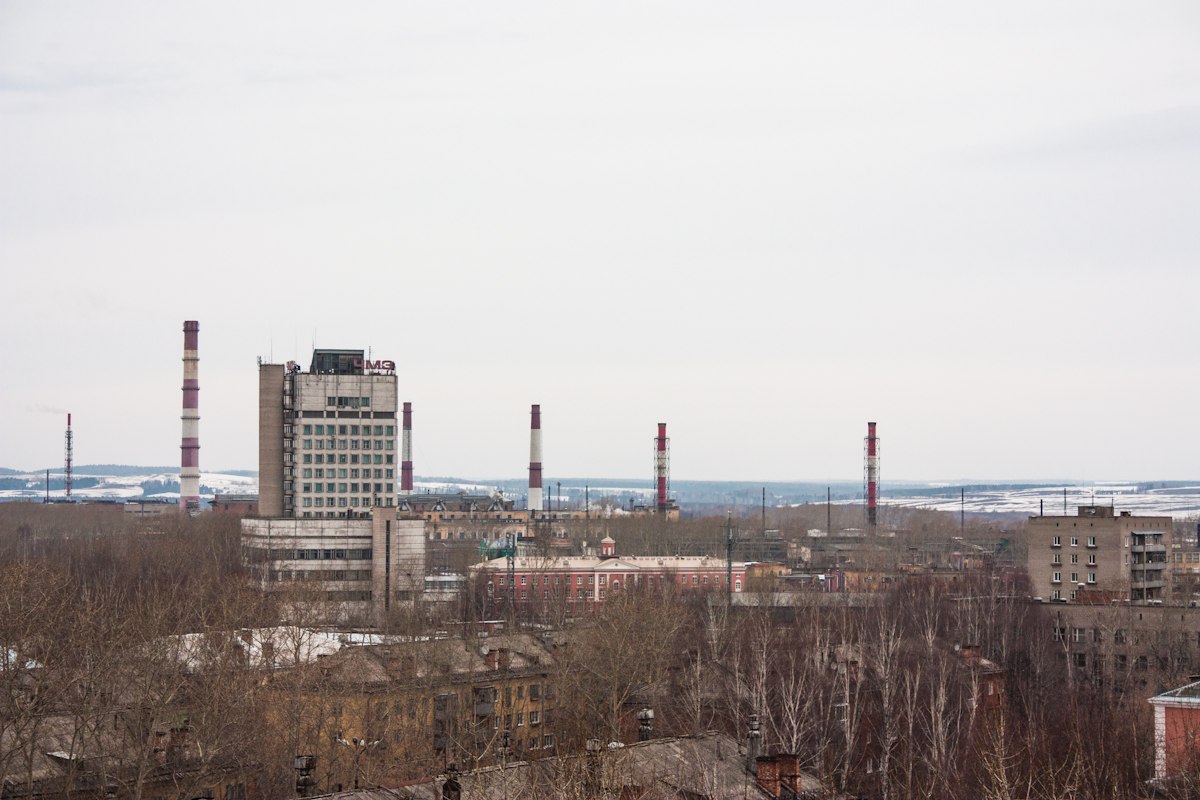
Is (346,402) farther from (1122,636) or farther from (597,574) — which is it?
(1122,636)

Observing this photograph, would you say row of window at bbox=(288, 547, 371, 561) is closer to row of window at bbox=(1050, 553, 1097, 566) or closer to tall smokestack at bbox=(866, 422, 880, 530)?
row of window at bbox=(1050, 553, 1097, 566)

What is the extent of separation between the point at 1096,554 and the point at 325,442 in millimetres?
40740

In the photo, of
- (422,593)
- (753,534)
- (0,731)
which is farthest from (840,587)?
(0,731)

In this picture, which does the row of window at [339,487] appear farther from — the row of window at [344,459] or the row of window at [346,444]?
the row of window at [346,444]

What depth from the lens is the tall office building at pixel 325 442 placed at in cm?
9162

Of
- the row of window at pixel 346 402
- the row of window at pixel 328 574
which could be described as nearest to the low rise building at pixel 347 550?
the row of window at pixel 328 574

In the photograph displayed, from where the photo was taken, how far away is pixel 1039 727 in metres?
40.9

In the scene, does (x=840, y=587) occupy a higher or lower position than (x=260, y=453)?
lower

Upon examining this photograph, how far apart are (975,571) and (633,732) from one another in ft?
200

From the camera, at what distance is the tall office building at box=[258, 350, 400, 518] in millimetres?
91625

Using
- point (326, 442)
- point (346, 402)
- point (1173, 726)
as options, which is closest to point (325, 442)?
point (326, 442)

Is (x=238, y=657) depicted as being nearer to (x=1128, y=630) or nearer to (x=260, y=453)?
(x=1128, y=630)

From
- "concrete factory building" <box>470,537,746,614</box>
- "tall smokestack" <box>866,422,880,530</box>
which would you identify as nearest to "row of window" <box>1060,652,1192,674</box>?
"concrete factory building" <box>470,537,746,614</box>

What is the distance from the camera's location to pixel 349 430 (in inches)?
3637
